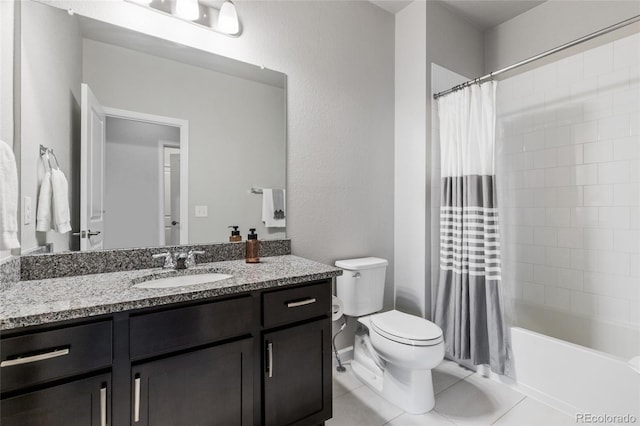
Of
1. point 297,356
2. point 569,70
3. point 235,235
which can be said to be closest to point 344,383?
point 297,356

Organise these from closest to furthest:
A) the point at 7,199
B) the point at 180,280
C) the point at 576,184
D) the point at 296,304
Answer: the point at 7,199 → the point at 296,304 → the point at 180,280 → the point at 576,184

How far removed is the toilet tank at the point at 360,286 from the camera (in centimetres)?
206

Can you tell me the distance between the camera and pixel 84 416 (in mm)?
935

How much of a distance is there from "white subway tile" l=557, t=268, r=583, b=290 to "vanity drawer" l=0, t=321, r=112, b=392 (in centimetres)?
284

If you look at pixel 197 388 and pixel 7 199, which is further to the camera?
pixel 197 388

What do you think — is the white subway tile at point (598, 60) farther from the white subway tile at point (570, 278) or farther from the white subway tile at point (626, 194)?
the white subway tile at point (570, 278)

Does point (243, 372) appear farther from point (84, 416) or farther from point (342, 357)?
point (342, 357)

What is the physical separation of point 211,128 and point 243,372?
127cm

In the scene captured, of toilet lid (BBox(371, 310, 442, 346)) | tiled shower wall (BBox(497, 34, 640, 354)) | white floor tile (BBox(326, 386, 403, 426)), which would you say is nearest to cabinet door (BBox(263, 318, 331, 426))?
white floor tile (BBox(326, 386, 403, 426))

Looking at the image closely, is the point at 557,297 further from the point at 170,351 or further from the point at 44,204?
the point at 44,204

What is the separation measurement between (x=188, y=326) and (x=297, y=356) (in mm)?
505

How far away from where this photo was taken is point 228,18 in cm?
169

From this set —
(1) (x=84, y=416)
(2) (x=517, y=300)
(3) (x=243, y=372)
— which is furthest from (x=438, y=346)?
(1) (x=84, y=416)

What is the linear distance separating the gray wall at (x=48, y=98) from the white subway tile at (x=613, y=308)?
3.21m
